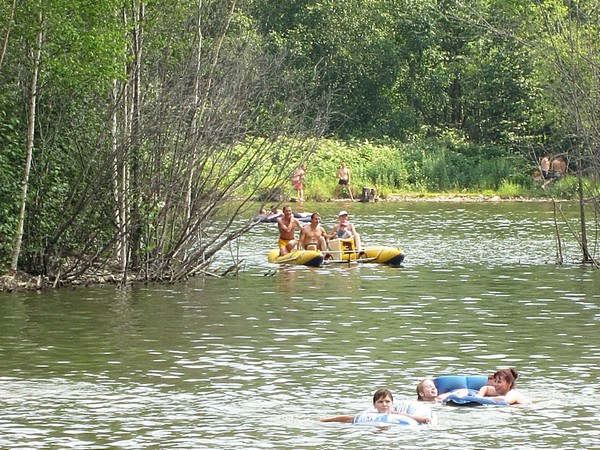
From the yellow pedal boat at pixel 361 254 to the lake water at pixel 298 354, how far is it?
269 mm

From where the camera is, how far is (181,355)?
19.5m

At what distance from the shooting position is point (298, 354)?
19.5 meters

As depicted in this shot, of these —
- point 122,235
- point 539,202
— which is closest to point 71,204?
point 122,235

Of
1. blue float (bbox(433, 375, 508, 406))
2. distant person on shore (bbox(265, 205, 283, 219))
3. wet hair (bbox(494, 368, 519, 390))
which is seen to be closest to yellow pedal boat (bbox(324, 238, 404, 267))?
distant person on shore (bbox(265, 205, 283, 219))

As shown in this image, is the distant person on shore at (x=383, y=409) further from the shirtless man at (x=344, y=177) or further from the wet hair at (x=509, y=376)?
the shirtless man at (x=344, y=177)

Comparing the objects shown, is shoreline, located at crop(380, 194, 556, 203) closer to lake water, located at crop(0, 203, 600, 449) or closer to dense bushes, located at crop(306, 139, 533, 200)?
dense bushes, located at crop(306, 139, 533, 200)

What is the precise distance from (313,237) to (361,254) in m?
1.17

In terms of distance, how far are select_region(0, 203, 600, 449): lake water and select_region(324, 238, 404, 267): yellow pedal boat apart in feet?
→ 0.88

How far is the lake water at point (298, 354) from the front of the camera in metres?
14.7

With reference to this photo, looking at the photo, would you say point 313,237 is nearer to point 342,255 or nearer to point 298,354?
point 342,255

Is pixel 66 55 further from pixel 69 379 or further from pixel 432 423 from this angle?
pixel 432 423

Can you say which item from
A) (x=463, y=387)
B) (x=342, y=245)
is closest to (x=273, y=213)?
(x=342, y=245)

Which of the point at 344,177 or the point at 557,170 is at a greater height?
the point at 344,177

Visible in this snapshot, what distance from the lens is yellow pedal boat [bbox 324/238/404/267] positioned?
3075 cm
